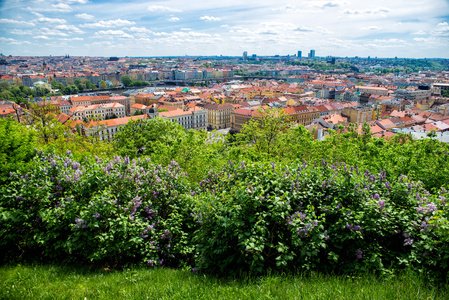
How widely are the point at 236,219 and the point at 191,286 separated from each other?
1794 mm

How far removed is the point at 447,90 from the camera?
152 metres

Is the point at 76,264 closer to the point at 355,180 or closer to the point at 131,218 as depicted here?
the point at 131,218

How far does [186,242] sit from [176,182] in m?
2.11

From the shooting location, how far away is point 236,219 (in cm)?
710

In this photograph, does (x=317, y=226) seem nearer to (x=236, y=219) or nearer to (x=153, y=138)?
(x=236, y=219)

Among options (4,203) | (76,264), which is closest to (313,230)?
(76,264)

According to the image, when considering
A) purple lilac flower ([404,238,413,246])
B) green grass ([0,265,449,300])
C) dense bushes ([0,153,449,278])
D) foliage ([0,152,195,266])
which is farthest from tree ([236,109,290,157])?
green grass ([0,265,449,300])

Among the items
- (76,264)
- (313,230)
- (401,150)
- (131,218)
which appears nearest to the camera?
(313,230)

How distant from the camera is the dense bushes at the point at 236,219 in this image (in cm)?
687

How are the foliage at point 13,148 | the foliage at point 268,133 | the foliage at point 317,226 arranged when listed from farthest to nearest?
the foliage at point 268,133 < the foliage at point 13,148 < the foliage at point 317,226

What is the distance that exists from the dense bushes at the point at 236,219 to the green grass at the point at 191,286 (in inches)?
14.9

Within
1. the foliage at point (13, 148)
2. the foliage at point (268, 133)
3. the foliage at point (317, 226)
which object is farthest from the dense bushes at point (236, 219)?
the foliage at point (268, 133)

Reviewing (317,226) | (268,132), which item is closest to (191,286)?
(317,226)

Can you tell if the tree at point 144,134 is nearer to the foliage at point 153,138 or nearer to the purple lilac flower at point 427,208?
the foliage at point 153,138
